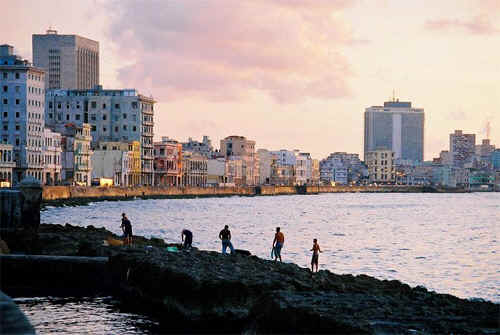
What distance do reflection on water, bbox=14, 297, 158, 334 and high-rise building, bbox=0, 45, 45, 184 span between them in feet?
425

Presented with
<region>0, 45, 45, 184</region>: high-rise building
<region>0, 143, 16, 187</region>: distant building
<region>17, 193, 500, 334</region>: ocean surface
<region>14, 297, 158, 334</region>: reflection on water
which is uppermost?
<region>0, 45, 45, 184</region>: high-rise building

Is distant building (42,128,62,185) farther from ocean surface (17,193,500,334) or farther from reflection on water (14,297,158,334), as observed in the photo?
reflection on water (14,297,158,334)

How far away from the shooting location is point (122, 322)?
2614 cm

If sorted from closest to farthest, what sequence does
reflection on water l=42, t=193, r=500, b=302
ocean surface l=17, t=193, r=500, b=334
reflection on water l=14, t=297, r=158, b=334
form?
reflection on water l=14, t=297, r=158, b=334 → ocean surface l=17, t=193, r=500, b=334 → reflection on water l=42, t=193, r=500, b=302

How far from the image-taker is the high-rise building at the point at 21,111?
157m

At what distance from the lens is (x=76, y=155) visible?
17188 cm

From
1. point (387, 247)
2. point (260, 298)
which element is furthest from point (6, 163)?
point (260, 298)

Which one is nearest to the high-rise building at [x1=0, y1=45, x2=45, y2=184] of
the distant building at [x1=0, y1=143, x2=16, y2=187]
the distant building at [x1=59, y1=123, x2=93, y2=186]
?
the distant building at [x1=59, y1=123, x2=93, y2=186]

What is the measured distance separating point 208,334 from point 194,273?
3.41m

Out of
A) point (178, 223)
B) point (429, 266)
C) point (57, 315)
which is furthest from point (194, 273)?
point (178, 223)

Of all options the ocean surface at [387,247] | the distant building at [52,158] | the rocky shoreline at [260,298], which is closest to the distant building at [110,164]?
the distant building at [52,158]

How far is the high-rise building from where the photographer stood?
15662 centimetres

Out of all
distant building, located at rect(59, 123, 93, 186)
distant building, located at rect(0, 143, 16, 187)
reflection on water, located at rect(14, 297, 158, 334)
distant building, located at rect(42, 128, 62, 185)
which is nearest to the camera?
reflection on water, located at rect(14, 297, 158, 334)

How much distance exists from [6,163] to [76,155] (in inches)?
1250
